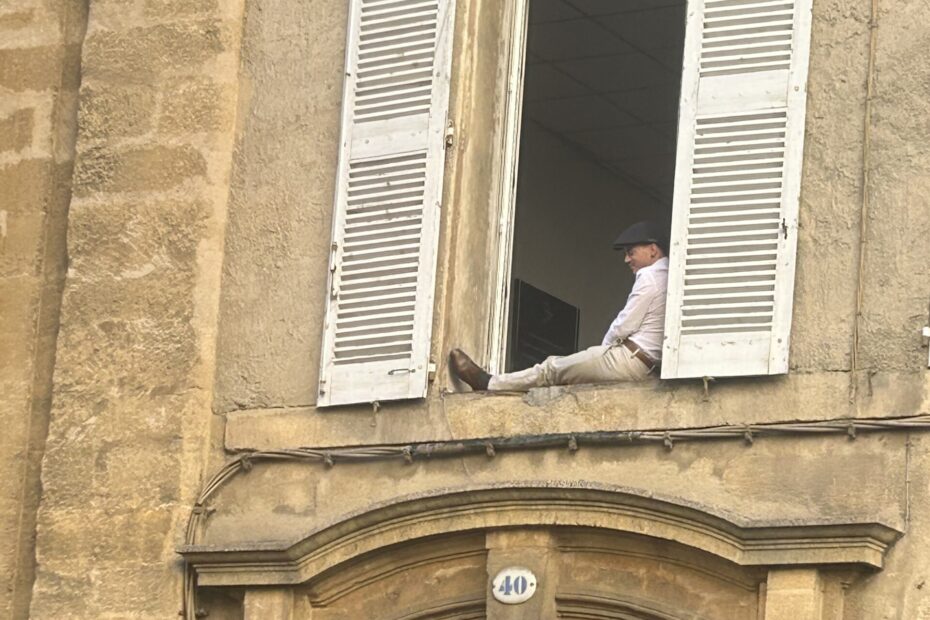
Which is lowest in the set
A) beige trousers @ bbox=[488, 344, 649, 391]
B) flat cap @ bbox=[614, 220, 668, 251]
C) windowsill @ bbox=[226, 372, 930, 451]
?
windowsill @ bbox=[226, 372, 930, 451]

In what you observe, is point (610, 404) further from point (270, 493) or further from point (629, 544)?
point (270, 493)

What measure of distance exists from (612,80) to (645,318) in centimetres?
349

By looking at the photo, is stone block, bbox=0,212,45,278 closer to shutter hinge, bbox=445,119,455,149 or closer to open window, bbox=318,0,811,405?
open window, bbox=318,0,811,405

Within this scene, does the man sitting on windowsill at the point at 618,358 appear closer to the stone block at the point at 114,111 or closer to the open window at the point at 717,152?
the open window at the point at 717,152

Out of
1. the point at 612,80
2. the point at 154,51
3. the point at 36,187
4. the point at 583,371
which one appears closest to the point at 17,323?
the point at 36,187

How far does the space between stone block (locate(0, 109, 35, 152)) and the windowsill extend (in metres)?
1.69

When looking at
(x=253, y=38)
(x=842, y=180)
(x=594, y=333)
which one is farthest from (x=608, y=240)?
(x=842, y=180)

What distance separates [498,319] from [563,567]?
125cm

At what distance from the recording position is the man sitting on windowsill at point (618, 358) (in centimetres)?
1180

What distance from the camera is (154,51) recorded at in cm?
1291

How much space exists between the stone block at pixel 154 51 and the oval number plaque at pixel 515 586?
8.68ft

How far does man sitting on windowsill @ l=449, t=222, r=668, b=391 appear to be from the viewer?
11.8 metres

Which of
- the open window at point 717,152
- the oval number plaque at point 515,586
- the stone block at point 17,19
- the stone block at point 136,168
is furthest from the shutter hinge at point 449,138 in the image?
the stone block at point 17,19

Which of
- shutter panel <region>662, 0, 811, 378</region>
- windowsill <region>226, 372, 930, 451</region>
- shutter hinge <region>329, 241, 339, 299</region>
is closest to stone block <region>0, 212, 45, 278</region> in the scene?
windowsill <region>226, 372, 930, 451</region>
